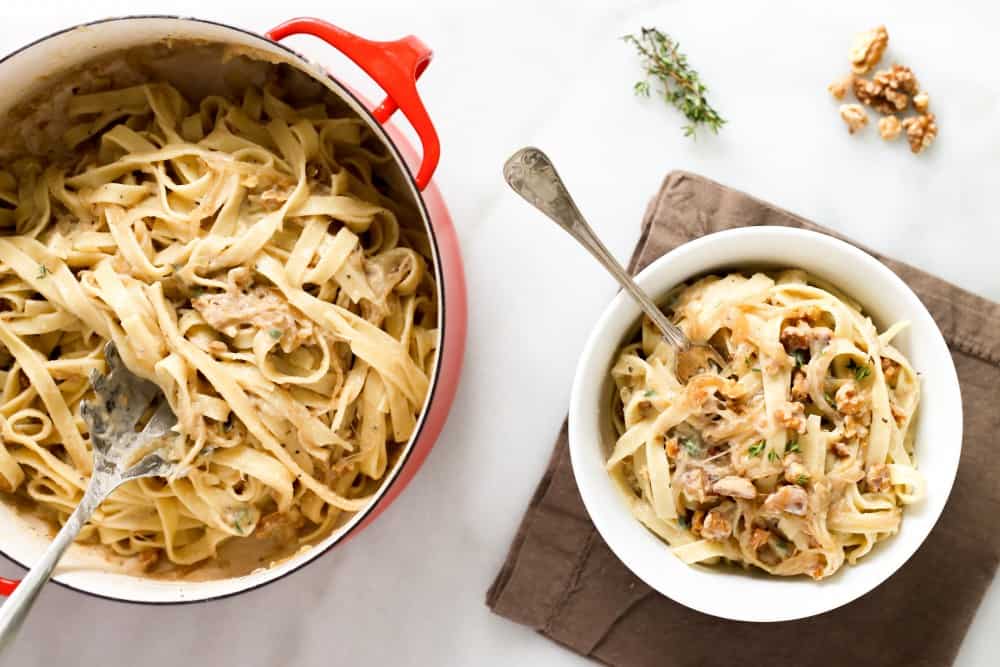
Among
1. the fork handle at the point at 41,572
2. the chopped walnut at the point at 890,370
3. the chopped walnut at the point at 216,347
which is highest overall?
the chopped walnut at the point at 890,370

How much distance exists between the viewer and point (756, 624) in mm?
1902

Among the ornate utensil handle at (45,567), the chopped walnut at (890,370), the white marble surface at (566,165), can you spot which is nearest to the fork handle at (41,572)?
the ornate utensil handle at (45,567)

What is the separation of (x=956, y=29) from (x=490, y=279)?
1.02 meters

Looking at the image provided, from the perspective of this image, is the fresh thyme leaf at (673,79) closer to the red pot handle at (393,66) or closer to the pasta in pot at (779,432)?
the pasta in pot at (779,432)

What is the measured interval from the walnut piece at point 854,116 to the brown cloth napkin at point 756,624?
223 millimetres

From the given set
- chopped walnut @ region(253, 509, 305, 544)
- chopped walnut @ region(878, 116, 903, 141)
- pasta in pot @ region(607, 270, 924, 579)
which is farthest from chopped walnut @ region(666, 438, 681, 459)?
chopped walnut @ region(878, 116, 903, 141)

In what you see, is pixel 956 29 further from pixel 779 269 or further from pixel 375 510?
pixel 375 510

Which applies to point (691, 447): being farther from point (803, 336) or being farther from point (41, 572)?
point (41, 572)

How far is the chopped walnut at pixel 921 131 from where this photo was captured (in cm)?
192

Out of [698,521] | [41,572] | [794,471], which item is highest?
[794,471]

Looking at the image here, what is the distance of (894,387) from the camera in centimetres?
162

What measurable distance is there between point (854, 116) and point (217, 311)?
1.24 metres

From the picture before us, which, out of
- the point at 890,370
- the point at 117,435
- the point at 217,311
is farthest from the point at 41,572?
the point at 890,370

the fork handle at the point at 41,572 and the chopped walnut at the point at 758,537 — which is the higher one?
the chopped walnut at the point at 758,537
